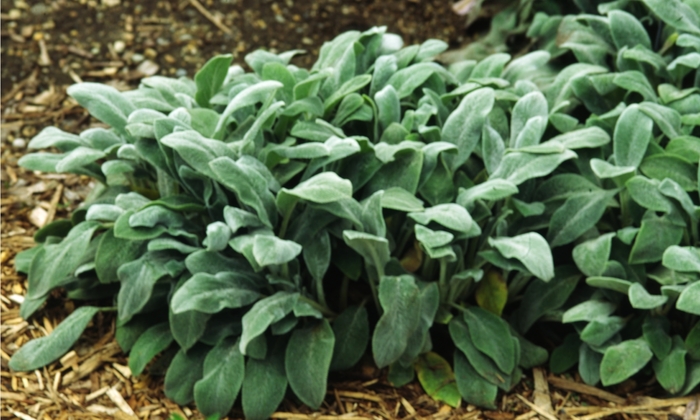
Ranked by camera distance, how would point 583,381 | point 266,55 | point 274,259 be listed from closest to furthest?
Answer: point 274,259 < point 583,381 < point 266,55

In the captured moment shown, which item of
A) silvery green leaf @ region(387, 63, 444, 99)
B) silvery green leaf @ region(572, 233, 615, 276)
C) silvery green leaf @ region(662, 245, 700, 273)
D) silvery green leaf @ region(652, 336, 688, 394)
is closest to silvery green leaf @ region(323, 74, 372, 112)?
silvery green leaf @ region(387, 63, 444, 99)

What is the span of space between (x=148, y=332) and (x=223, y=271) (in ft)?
1.35

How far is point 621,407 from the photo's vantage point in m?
2.85

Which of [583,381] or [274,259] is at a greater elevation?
[274,259]

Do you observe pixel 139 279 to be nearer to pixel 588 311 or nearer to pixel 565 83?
pixel 588 311

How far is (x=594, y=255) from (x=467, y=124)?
0.66 metres

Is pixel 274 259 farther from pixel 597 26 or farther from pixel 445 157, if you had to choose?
pixel 597 26

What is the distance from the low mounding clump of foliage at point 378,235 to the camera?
2.71 m

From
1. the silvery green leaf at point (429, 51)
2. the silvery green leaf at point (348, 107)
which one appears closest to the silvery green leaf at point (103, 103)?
the silvery green leaf at point (348, 107)

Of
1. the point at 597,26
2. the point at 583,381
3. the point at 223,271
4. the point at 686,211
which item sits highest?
the point at 597,26

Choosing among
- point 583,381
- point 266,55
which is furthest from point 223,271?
point 583,381

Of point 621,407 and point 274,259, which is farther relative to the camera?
point 621,407

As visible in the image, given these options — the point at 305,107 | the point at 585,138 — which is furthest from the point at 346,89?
the point at 585,138

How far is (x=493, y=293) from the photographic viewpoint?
2990mm
